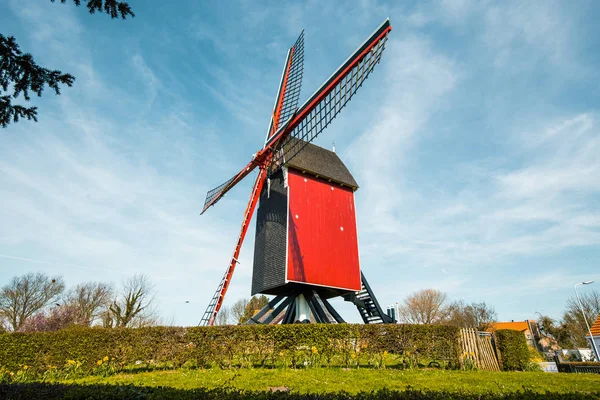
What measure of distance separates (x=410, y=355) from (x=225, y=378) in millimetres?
5341

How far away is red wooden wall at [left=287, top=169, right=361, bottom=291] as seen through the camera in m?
16.7

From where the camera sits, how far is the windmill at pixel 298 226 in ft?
53.5

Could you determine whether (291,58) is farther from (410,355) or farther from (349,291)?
(410,355)

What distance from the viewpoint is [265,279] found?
688 inches

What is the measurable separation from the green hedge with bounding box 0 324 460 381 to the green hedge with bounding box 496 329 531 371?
72.8 inches

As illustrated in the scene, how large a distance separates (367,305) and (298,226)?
6.70m

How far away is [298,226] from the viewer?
56.4ft

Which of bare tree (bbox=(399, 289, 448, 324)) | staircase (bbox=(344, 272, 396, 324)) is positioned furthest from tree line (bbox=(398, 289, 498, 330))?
staircase (bbox=(344, 272, 396, 324))

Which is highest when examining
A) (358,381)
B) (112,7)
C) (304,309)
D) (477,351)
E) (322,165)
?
(322,165)

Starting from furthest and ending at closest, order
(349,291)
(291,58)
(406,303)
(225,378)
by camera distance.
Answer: (406,303) → (291,58) → (349,291) → (225,378)

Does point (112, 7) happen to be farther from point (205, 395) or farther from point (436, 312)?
point (436, 312)

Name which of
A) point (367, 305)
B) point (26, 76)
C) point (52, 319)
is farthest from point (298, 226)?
point (52, 319)

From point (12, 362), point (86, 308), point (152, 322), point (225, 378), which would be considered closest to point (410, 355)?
point (225, 378)

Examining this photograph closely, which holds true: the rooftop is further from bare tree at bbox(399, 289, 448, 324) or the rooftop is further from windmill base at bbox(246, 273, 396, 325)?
bare tree at bbox(399, 289, 448, 324)
